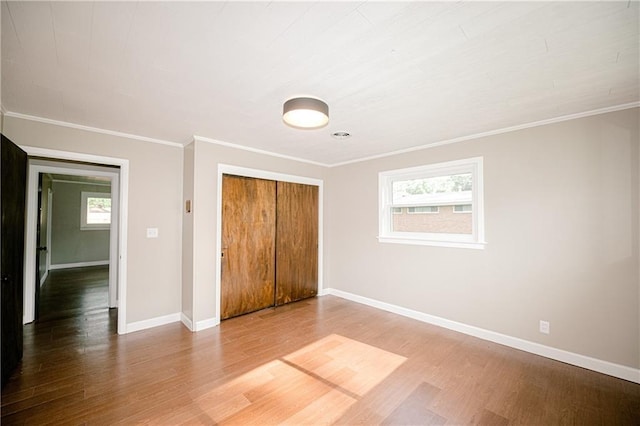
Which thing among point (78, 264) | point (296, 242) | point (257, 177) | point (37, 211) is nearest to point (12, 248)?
point (37, 211)

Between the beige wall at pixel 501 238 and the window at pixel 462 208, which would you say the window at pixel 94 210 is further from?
the window at pixel 462 208

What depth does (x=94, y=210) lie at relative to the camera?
8.25 metres

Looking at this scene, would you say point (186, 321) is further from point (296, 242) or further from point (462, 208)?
point (462, 208)

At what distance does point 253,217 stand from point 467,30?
3399 millimetres

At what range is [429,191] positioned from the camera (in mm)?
3893

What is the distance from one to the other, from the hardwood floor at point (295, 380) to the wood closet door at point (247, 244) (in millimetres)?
502

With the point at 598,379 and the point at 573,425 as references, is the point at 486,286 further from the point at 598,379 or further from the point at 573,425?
the point at 573,425

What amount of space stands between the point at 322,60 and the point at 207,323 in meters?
3.42

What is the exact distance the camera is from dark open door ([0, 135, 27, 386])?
2277mm

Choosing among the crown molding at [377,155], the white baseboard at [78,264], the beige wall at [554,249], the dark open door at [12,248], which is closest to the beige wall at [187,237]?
the crown molding at [377,155]

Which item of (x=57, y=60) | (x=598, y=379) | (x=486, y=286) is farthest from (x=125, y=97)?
(x=598, y=379)

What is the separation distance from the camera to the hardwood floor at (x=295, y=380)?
199cm

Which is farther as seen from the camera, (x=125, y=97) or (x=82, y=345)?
(x=82, y=345)

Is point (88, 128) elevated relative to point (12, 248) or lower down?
elevated
